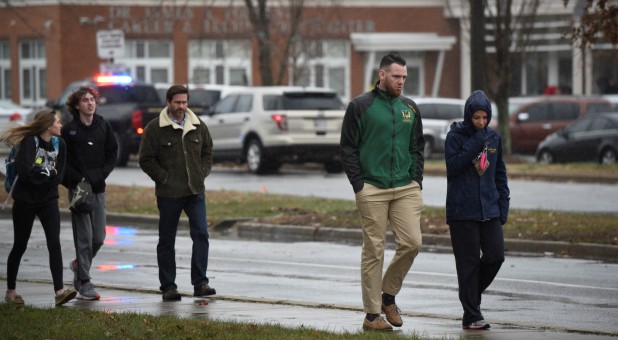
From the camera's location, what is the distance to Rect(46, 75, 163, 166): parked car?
101ft

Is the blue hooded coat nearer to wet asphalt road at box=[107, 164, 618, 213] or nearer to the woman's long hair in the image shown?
the woman's long hair

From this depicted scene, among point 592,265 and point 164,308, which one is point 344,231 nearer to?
point 592,265

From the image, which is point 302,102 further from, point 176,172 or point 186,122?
point 176,172

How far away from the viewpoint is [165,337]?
879cm

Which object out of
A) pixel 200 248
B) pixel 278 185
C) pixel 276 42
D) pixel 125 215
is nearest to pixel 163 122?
pixel 200 248

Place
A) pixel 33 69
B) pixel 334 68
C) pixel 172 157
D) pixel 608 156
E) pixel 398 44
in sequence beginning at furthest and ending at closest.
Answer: pixel 334 68
pixel 398 44
pixel 33 69
pixel 608 156
pixel 172 157

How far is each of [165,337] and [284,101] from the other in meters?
20.1

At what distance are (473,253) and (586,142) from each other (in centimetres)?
2362

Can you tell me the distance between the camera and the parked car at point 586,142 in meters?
31.7

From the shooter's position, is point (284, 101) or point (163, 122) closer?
point (163, 122)

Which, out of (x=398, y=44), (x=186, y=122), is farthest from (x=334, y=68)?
(x=186, y=122)

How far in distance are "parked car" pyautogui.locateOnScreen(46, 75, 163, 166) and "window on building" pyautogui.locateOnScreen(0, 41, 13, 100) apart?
74.8ft

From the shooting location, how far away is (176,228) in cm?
1166

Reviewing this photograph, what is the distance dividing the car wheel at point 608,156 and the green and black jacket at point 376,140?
22.9 metres
